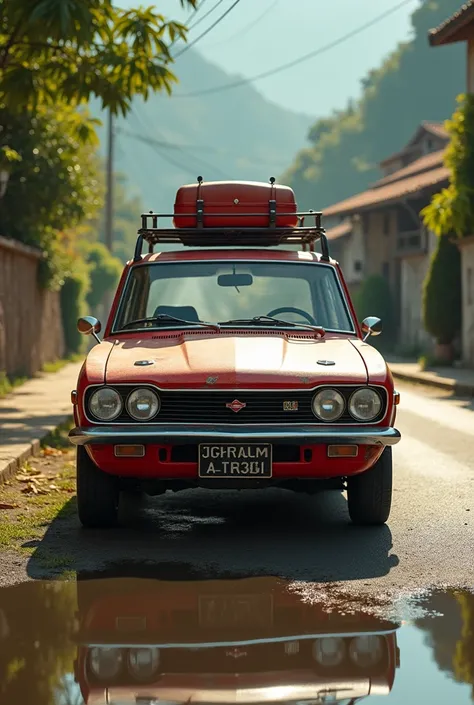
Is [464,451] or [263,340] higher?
[263,340]

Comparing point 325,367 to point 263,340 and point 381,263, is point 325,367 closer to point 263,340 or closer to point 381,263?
point 263,340

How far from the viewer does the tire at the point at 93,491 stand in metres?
7.23

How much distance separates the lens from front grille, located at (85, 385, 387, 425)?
22.7 ft

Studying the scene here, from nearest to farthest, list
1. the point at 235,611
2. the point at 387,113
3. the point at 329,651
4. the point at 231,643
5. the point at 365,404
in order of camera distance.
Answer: the point at 329,651
the point at 231,643
the point at 235,611
the point at 365,404
the point at 387,113

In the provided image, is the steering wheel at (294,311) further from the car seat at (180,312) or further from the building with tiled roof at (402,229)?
the building with tiled roof at (402,229)

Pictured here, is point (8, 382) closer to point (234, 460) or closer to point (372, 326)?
point (372, 326)

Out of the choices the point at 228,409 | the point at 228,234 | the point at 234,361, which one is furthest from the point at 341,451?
the point at 228,234

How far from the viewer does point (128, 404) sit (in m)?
6.94

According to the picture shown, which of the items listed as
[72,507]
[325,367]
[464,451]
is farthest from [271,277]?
[464,451]

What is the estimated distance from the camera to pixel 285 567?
20.6 feet

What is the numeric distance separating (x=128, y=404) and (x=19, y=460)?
12.1ft

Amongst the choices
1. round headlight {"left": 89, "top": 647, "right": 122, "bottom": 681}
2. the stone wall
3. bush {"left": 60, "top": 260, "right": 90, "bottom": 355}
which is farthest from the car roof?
bush {"left": 60, "top": 260, "right": 90, "bottom": 355}

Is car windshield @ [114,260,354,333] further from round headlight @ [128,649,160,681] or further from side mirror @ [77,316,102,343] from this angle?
round headlight @ [128,649,160,681]

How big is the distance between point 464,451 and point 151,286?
15.0ft
